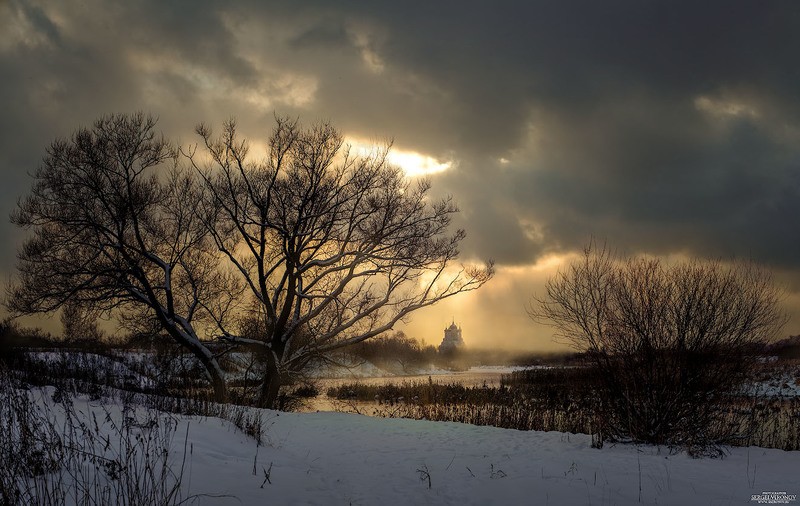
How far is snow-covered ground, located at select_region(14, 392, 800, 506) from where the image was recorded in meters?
6.27

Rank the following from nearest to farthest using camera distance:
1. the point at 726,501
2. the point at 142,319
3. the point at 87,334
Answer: the point at 726,501 < the point at 142,319 < the point at 87,334

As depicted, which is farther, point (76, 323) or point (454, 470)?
point (76, 323)

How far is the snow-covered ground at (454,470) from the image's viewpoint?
627 cm

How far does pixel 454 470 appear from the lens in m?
8.40

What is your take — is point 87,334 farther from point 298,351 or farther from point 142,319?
point 298,351

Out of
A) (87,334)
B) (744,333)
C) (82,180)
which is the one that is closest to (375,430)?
(744,333)

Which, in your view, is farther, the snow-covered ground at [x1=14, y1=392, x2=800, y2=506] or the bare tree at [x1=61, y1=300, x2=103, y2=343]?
the bare tree at [x1=61, y1=300, x2=103, y2=343]

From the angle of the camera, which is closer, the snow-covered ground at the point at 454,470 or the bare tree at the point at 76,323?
the snow-covered ground at the point at 454,470

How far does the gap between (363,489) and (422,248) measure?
13.5 m

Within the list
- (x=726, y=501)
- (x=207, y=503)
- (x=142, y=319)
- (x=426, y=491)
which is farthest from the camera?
(x=142, y=319)

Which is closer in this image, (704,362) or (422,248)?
(704,362)

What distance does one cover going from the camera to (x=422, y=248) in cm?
1988

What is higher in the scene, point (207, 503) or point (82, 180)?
point (82, 180)

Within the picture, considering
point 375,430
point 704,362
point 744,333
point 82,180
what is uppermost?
point 82,180
